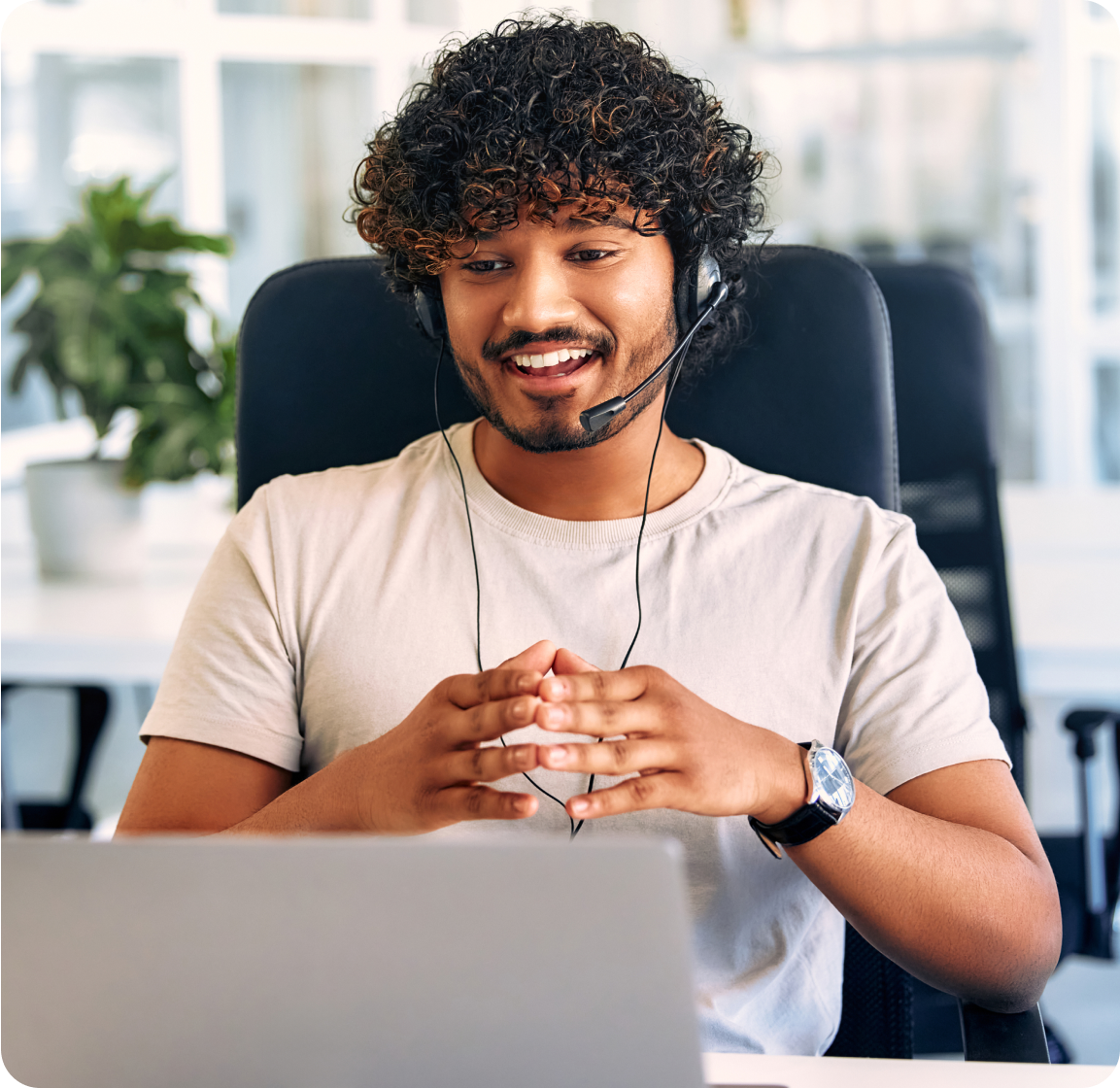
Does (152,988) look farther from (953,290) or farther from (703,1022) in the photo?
(953,290)

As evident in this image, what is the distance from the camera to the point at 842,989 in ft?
3.45

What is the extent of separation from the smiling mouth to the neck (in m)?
0.08

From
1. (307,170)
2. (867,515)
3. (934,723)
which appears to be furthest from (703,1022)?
(307,170)

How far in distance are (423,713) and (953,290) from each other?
748mm

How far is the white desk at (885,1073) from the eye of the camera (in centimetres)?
68

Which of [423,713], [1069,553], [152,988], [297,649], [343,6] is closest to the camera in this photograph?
[152,988]

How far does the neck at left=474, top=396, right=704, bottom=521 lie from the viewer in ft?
3.52

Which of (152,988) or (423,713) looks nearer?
(152,988)

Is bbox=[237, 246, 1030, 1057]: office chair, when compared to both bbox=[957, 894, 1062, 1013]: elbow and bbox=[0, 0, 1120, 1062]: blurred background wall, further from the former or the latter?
bbox=[0, 0, 1120, 1062]: blurred background wall

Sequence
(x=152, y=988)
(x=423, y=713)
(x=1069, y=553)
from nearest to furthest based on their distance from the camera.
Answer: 1. (x=152, y=988)
2. (x=423, y=713)
3. (x=1069, y=553)

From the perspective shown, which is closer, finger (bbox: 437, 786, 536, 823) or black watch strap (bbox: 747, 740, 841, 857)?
finger (bbox: 437, 786, 536, 823)

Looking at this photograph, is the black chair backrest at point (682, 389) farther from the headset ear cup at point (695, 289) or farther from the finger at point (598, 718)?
the finger at point (598, 718)

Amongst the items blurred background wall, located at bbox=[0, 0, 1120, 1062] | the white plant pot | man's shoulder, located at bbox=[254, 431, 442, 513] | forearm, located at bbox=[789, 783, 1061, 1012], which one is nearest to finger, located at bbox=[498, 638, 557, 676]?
forearm, located at bbox=[789, 783, 1061, 1012]

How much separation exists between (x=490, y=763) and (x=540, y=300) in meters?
0.44
